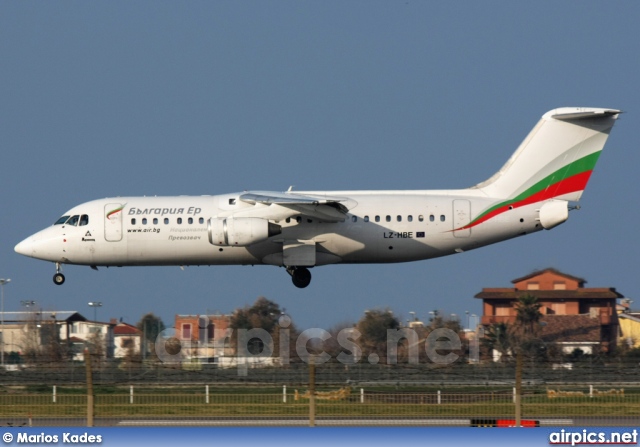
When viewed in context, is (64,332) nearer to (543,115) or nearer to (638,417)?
(543,115)

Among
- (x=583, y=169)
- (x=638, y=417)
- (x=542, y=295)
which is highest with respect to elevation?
(x=583, y=169)

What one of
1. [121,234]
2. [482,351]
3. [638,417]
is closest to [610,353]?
A: [482,351]

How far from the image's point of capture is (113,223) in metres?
35.1

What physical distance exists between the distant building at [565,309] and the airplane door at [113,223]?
1495 centimetres

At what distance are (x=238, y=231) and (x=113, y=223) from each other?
182 inches

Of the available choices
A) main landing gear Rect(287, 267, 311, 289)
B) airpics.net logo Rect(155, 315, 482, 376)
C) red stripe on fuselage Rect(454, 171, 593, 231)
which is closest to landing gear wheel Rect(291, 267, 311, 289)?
main landing gear Rect(287, 267, 311, 289)

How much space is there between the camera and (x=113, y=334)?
42.3 meters

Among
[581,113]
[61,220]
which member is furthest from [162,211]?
[581,113]

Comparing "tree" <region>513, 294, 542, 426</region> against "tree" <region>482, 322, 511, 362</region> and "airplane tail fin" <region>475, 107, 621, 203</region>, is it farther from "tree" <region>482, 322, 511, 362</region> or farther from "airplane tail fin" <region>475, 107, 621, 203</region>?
"airplane tail fin" <region>475, 107, 621, 203</region>

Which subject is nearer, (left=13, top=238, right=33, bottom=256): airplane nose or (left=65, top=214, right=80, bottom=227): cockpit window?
(left=65, top=214, right=80, bottom=227): cockpit window

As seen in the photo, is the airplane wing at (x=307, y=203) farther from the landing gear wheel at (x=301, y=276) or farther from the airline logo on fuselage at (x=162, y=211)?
the landing gear wheel at (x=301, y=276)

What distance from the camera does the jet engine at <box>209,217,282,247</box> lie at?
33.0 meters

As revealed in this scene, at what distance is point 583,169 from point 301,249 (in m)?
9.23

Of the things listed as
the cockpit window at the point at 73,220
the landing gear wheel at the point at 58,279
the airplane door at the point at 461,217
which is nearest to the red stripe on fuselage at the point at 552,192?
the airplane door at the point at 461,217
